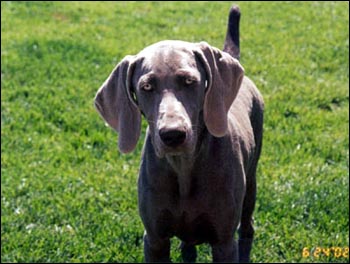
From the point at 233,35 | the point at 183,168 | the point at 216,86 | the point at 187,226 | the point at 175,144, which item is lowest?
the point at 187,226

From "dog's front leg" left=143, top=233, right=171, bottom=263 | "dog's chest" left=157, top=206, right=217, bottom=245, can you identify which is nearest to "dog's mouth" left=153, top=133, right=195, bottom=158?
"dog's chest" left=157, top=206, right=217, bottom=245

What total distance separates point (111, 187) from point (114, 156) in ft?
1.69

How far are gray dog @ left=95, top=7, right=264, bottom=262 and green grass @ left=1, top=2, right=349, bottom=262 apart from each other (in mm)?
1165

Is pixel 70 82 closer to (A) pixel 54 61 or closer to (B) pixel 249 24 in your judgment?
(A) pixel 54 61

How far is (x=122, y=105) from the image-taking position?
3.07 m

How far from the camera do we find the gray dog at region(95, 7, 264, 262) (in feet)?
9.39

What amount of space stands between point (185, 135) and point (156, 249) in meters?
0.97

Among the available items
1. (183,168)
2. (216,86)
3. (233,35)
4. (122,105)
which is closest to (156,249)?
(183,168)

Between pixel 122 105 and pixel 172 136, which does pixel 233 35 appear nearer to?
pixel 122 105

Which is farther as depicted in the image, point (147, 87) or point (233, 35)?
point (233, 35)

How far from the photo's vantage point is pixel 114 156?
5691mm

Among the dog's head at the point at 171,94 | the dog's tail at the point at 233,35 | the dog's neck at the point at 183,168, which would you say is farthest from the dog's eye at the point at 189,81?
the dog's tail at the point at 233,35

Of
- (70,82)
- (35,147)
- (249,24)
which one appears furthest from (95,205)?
(249,24)
